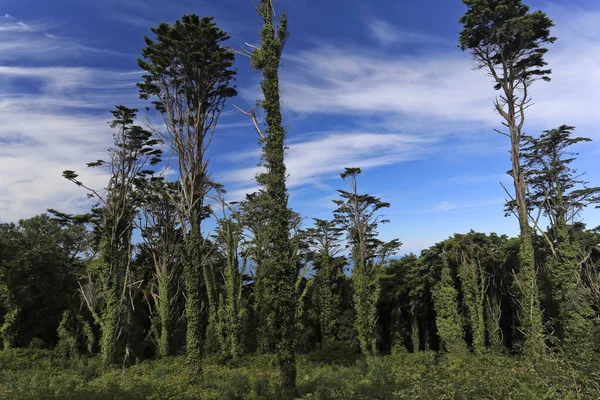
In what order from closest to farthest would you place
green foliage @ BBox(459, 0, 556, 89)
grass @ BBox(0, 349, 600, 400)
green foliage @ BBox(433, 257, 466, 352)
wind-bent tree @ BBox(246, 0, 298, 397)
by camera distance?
grass @ BBox(0, 349, 600, 400) → wind-bent tree @ BBox(246, 0, 298, 397) → green foliage @ BBox(459, 0, 556, 89) → green foliage @ BBox(433, 257, 466, 352)

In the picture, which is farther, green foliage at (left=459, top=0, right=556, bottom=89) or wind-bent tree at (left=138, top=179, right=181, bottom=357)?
wind-bent tree at (left=138, top=179, right=181, bottom=357)

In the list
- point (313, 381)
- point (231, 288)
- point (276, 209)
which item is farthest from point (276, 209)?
point (231, 288)

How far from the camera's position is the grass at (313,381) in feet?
19.9

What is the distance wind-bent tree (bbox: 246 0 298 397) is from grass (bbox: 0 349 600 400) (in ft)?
4.53

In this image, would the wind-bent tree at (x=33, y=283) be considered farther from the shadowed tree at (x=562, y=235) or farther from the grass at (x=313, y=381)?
the shadowed tree at (x=562, y=235)

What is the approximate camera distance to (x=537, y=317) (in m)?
16.8

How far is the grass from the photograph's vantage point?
6055 mm

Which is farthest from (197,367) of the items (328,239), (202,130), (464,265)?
(464,265)

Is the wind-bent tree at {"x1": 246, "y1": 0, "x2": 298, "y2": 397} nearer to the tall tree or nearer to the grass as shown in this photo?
the grass

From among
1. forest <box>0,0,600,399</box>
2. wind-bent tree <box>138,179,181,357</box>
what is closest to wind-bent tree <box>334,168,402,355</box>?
forest <box>0,0,600,399</box>

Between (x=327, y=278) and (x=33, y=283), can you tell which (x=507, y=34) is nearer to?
(x=327, y=278)

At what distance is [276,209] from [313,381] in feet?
19.1

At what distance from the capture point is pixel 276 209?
416 inches

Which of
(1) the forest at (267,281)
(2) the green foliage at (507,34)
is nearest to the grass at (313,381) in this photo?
(1) the forest at (267,281)
